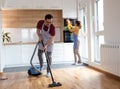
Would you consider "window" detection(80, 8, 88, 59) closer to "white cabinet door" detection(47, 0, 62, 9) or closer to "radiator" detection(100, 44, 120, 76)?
"white cabinet door" detection(47, 0, 62, 9)

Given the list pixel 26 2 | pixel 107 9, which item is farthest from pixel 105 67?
pixel 26 2

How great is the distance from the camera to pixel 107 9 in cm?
485

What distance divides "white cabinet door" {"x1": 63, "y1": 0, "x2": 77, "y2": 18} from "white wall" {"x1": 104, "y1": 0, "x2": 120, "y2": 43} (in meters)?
2.52

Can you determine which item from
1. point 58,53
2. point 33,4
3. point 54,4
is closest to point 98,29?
point 58,53

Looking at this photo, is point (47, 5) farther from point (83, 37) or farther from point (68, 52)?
point (68, 52)

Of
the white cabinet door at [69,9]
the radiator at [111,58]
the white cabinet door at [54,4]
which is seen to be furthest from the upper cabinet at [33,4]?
the radiator at [111,58]

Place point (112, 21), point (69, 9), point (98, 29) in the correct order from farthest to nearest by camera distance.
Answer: point (69, 9)
point (98, 29)
point (112, 21)

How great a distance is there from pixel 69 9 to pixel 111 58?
3478 millimetres

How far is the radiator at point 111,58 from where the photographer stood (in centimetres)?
411

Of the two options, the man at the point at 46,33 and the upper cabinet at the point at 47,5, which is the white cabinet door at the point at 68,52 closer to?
the upper cabinet at the point at 47,5

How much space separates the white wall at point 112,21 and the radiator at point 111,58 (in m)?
0.22

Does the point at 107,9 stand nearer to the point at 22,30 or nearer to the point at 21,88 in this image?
the point at 21,88

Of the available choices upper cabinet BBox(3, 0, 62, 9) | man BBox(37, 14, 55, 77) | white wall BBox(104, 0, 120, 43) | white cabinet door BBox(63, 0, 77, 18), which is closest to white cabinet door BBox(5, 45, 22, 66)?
upper cabinet BBox(3, 0, 62, 9)

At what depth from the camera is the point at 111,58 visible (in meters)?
4.35
